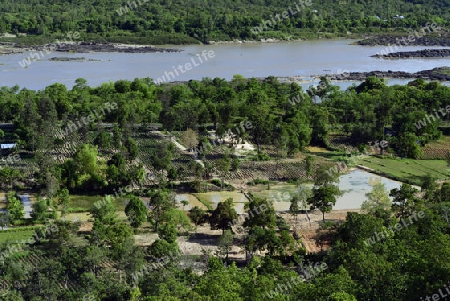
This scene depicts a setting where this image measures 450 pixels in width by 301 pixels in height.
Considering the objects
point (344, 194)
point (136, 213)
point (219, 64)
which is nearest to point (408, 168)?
point (344, 194)

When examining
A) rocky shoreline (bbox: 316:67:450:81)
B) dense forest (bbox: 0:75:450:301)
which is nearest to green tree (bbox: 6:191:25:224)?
dense forest (bbox: 0:75:450:301)

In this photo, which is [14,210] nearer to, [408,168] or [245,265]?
Answer: [245,265]

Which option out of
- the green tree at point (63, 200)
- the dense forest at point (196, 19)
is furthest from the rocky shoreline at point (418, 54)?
the green tree at point (63, 200)

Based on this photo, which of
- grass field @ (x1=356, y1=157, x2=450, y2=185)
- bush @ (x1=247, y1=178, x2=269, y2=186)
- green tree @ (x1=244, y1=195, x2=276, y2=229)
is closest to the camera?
green tree @ (x1=244, y1=195, x2=276, y2=229)

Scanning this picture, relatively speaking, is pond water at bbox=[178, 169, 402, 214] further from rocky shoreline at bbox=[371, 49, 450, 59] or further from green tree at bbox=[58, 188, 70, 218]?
rocky shoreline at bbox=[371, 49, 450, 59]

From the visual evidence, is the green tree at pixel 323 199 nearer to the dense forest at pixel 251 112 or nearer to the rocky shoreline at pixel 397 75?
the dense forest at pixel 251 112

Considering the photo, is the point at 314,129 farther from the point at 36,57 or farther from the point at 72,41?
the point at 72,41

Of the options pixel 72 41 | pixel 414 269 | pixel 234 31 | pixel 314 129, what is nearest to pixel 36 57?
pixel 72 41
